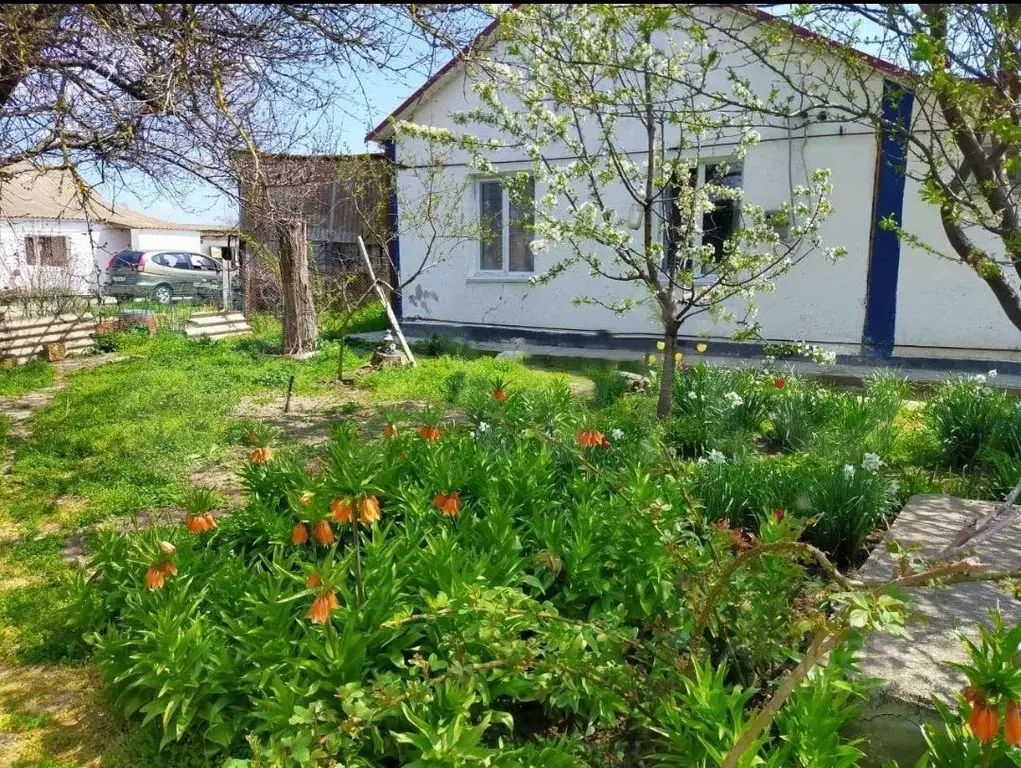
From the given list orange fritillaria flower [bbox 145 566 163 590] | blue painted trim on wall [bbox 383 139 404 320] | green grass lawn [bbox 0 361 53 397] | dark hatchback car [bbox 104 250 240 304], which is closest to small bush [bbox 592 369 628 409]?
orange fritillaria flower [bbox 145 566 163 590]

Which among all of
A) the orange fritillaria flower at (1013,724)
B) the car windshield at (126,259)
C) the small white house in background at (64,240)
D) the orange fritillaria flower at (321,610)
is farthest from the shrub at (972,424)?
the car windshield at (126,259)

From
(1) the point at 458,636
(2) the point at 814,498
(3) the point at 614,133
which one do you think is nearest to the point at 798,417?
(2) the point at 814,498

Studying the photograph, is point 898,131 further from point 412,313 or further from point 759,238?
point 412,313

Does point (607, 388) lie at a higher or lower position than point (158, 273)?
lower

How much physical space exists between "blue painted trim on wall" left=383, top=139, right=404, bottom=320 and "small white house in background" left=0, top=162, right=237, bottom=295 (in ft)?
8.52

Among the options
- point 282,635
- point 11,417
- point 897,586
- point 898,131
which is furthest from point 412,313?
point 897,586

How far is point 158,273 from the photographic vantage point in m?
24.1

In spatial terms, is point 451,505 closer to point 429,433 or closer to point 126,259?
point 429,433

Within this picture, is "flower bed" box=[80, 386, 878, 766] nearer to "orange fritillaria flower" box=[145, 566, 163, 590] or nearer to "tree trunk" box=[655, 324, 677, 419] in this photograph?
"orange fritillaria flower" box=[145, 566, 163, 590]

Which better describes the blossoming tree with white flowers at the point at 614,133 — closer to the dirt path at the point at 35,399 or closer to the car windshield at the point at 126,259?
the dirt path at the point at 35,399

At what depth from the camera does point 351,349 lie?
11430mm

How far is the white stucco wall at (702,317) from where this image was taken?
9.17 meters

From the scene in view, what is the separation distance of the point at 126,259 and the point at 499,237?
16955mm

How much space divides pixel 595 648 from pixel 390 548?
33.8 inches
